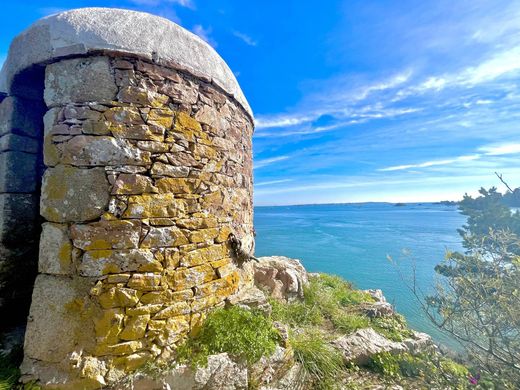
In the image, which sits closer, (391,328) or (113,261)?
(113,261)

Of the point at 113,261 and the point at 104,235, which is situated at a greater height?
the point at 104,235

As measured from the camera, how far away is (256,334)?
2.69m

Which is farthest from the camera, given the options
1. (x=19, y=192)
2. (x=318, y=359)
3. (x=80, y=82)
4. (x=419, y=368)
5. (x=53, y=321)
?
(x=419, y=368)

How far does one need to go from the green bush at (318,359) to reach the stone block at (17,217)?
356 cm

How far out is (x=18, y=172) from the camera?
8.36 ft

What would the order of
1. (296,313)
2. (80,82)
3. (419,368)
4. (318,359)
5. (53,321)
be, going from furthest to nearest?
1. (296,313)
2. (419,368)
3. (318,359)
4. (80,82)
5. (53,321)

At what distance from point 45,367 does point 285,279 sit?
365 centimetres

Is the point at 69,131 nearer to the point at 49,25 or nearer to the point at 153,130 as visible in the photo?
the point at 153,130

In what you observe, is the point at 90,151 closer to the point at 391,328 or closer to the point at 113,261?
the point at 113,261

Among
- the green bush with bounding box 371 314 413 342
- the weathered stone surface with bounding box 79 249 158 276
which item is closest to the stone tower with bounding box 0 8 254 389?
the weathered stone surface with bounding box 79 249 158 276

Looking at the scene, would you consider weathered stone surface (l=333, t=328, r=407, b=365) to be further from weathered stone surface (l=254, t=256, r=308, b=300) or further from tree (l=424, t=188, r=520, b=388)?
weathered stone surface (l=254, t=256, r=308, b=300)

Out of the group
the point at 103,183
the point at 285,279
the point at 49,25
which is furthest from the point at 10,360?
the point at 285,279

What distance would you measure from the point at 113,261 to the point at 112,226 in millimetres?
330

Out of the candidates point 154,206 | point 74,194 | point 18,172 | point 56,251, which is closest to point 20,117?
point 18,172
